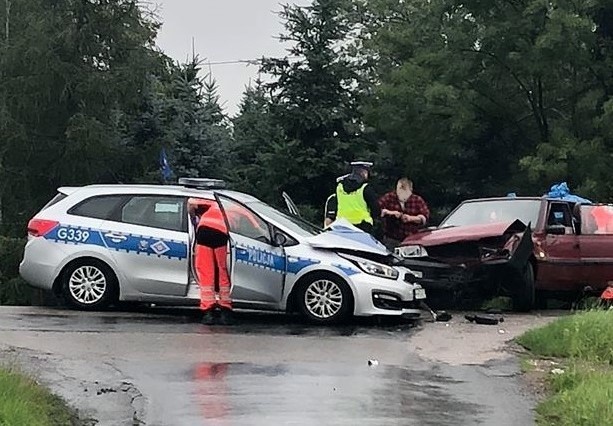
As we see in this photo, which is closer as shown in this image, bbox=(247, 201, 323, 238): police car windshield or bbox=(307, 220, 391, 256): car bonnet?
bbox=(307, 220, 391, 256): car bonnet

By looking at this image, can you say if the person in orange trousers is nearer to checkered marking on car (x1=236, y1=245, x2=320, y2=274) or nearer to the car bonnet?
checkered marking on car (x1=236, y1=245, x2=320, y2=274)

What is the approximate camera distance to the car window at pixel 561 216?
15.9 meters

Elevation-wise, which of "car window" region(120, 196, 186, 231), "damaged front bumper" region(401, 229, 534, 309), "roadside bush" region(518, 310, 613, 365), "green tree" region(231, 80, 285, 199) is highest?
"green tree" region(231, 80, 285, 199)

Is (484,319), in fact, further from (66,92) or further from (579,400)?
(66,92)

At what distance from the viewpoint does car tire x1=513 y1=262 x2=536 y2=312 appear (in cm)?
1484

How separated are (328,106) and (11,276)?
28.9ft

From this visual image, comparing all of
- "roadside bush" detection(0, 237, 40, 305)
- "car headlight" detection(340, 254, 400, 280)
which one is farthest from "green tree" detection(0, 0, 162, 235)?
"car headlight" detection(340, 254, 400, 280)

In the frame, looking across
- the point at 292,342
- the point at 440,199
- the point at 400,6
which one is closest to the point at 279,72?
the point at 440,199

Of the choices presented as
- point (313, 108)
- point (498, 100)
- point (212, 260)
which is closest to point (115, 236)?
point (212, 260)

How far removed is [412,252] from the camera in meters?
14.7

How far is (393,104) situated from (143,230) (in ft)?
56.4

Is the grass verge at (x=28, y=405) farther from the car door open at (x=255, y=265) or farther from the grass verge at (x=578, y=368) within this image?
the car door open at (x=255, y=265)

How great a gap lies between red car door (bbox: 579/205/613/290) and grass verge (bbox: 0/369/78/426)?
9209 millimetres

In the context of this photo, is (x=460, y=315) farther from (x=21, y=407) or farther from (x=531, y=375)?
(x=21, y=407)
